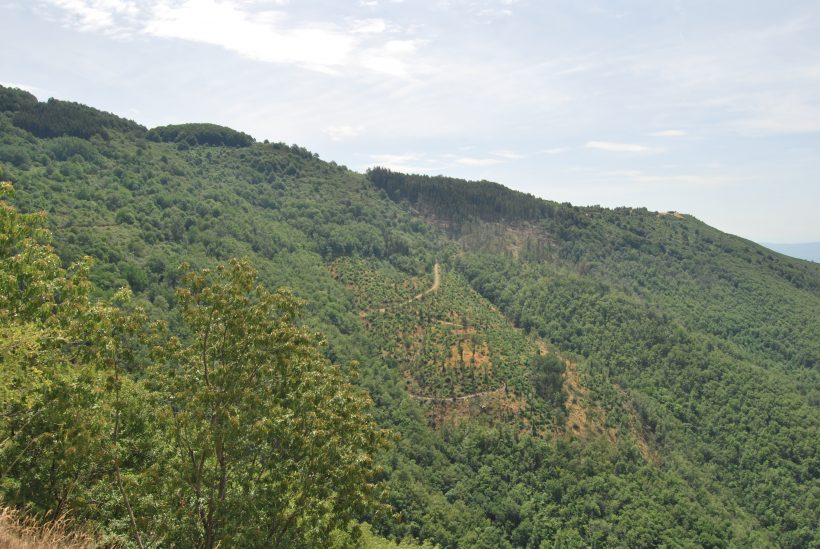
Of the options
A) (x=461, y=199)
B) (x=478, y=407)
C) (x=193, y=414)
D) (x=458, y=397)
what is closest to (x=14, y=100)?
(x=461, y=199)

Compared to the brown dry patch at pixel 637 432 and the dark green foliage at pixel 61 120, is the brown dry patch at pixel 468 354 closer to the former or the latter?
the brown dry patch at pixel 637 432

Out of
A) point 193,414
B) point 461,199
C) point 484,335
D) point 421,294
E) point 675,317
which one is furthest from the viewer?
point 461,199

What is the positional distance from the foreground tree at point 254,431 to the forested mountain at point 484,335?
31 centimetres

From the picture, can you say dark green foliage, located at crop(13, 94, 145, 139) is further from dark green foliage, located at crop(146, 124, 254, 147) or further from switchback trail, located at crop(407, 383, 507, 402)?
switchback trail, located at crop(407, 383, 507, 402)

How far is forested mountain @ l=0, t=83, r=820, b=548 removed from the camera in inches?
2280

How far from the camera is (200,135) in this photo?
188m

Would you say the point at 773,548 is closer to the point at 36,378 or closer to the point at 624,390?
the point at 624,390

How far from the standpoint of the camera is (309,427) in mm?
14438

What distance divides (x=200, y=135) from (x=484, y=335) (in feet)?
483

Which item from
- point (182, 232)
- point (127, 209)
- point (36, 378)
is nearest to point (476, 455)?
point (36, 378)

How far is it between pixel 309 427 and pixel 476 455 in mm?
59322

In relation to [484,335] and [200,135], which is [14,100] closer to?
[200,135]

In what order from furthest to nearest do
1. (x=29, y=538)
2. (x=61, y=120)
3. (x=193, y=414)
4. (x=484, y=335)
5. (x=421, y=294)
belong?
(x=61, y=120) → (x=421, y=294) → (x=484, y=335) → (x=193, y=414) → (x=29, y=538)

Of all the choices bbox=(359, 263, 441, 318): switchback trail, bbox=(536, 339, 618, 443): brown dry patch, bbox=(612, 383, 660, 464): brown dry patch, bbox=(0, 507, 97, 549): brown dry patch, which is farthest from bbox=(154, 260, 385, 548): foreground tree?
bbox=(359, 263, 441, 318): switchback trail
